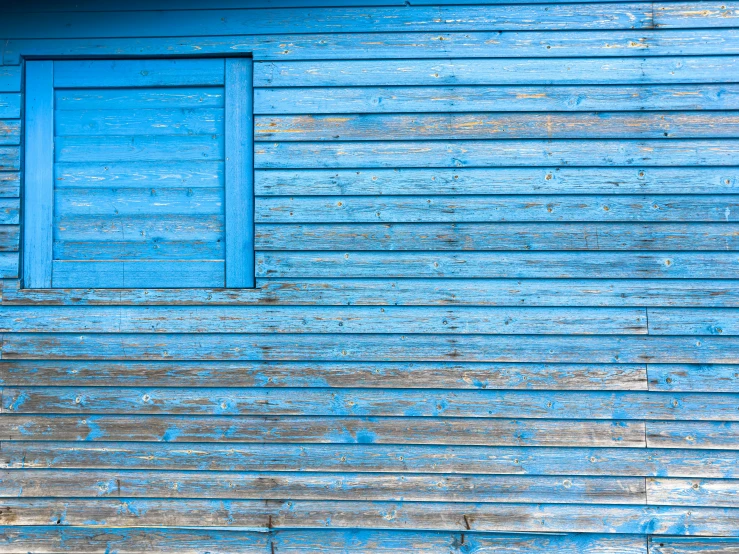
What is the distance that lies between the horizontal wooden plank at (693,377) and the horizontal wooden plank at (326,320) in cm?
21

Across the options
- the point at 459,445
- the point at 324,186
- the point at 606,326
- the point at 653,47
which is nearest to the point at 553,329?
the point at 606,326

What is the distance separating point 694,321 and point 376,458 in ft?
5.30

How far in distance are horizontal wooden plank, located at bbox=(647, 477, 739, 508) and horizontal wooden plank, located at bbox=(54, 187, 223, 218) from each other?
2.45 m

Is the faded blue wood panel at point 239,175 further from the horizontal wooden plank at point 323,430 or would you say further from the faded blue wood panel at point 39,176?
the faded blue wood panel at point 39,176

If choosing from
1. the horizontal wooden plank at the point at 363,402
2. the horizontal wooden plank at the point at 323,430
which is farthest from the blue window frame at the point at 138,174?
the horizontal wooden plank at the point at 323,430

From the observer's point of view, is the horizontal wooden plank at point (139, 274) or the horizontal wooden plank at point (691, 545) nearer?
the horizontal wooden plank at point (691, 545)

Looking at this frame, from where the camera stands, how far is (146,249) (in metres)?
2.39

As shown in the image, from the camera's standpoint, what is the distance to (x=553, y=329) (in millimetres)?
2293

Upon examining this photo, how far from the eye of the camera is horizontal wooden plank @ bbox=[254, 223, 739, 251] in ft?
7.49

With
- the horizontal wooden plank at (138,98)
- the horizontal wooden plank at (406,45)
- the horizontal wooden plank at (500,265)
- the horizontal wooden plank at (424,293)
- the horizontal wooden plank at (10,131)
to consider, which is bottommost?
the horizontal wooden plank at (424,293)

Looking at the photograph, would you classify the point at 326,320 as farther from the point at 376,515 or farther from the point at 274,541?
the point at 274,541

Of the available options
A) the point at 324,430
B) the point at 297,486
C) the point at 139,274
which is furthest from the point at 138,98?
the point at 297,486

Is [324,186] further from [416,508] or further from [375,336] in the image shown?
[416,508]

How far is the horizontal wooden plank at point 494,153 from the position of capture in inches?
90.3
